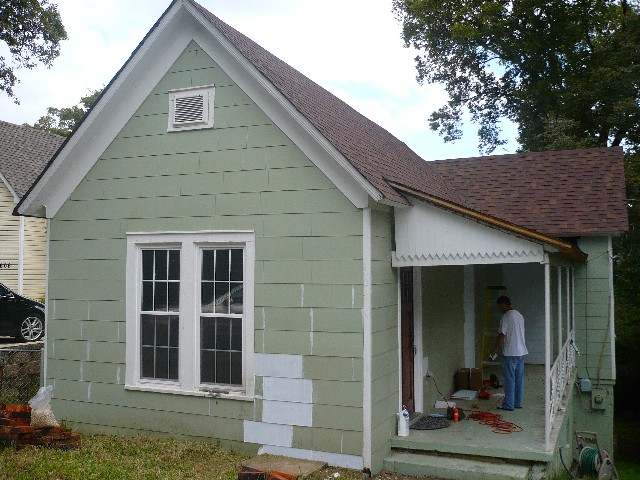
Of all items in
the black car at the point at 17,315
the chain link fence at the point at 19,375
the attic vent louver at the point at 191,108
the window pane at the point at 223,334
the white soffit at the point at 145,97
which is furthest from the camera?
the black car at the point at 17,315

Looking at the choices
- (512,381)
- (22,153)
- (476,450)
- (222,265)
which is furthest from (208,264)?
(22,153)

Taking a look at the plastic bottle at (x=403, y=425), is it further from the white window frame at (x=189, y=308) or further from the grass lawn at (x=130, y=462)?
the white window frame at (x=189, y=308)

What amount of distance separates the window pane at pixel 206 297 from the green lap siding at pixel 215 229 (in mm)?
723

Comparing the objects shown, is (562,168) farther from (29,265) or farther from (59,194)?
(29,265)

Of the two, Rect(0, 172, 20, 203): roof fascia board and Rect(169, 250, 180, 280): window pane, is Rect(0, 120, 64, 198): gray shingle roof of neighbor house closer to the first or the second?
Rect(0, 172, 20, 203): roof fascia board

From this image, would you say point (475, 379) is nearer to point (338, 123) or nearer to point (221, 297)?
point (338, 123)

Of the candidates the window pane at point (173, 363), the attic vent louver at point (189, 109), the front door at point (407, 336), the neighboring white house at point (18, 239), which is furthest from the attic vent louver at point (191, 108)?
the neighboring white house at point (18, 239)

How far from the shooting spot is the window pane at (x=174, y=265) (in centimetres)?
844

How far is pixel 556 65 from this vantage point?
28.5 meters

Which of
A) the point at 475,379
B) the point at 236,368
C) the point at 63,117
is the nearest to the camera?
the point at 236,368

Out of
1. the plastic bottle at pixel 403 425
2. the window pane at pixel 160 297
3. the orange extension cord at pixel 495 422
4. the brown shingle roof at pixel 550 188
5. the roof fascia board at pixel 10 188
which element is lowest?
the orange extension cord at pixel 495 422

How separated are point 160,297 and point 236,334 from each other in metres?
1.27

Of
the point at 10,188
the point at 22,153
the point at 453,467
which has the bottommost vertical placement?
the point at 453,467

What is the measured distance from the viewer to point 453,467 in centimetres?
717
